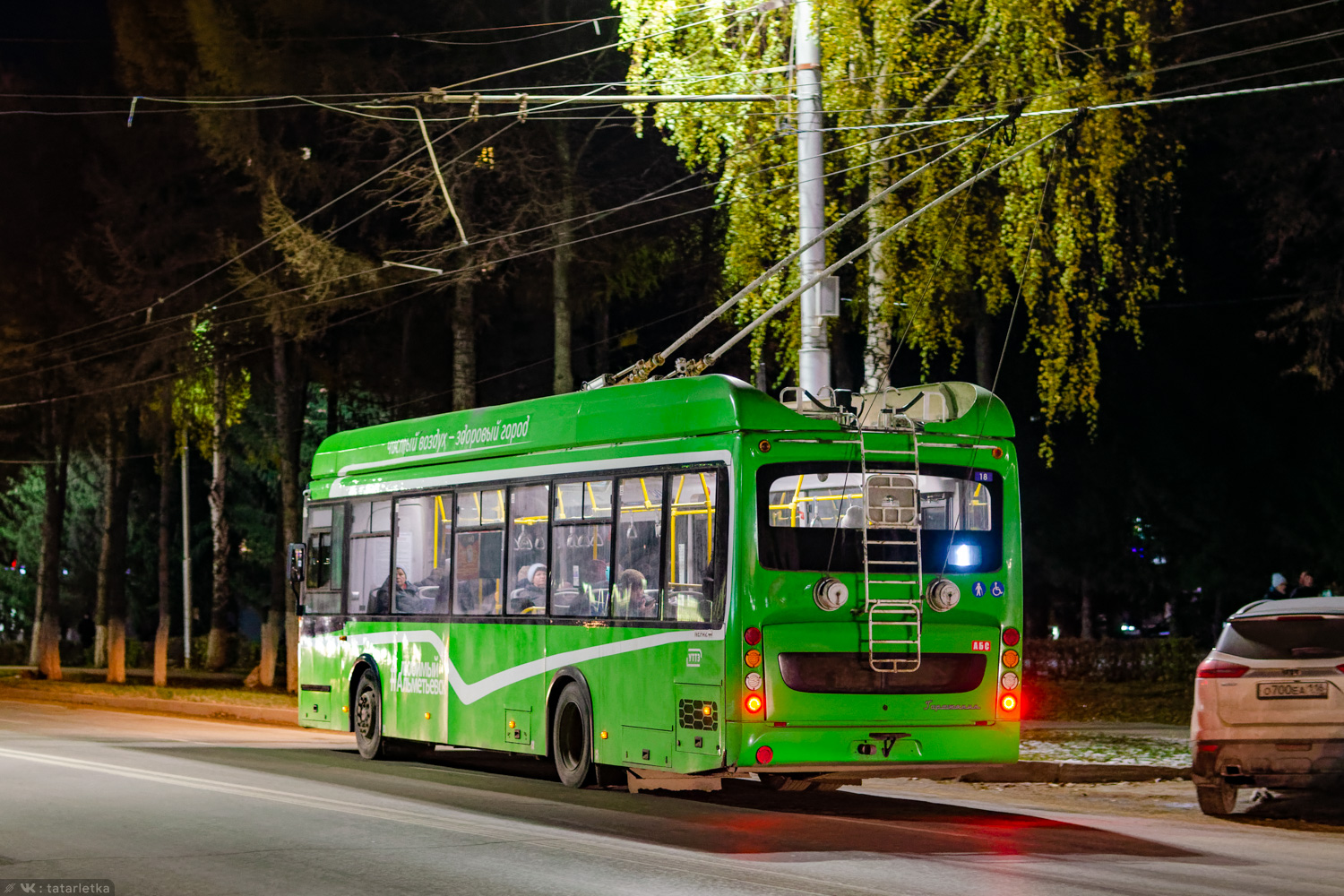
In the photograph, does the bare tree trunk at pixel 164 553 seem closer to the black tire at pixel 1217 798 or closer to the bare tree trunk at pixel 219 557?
the bare tree trunk at pixel 219 557

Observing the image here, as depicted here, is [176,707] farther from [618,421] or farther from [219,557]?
[618,421]

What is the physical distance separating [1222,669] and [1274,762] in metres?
0.76

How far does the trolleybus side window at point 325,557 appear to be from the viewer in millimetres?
20016

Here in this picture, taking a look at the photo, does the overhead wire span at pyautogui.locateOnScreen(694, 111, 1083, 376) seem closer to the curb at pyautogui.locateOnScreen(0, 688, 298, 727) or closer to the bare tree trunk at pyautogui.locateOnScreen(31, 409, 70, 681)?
the curb at pyautogui.locateOnScreen(0, 688, 298, 727)

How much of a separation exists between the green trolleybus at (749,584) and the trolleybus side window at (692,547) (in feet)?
0.06

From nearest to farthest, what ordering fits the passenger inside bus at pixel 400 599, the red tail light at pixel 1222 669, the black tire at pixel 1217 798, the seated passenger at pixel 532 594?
the red tail light at pixel 1222 669
the black tire at pixel 1217 798
the seated passenger at pixel 532 594
the passenger inside bus at pixel 400 599

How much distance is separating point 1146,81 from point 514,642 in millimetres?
10550

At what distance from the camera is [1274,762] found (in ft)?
42.3

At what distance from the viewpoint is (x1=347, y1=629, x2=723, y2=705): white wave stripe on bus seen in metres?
13.7

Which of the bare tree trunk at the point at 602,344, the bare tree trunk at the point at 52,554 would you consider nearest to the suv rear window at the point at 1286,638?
the bare tree trunk at the point at 602,344

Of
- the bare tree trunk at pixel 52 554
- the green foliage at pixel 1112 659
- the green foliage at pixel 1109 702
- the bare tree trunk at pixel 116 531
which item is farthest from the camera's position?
the bare tree trunk at pixel 52 554

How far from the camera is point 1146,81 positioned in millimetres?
21078

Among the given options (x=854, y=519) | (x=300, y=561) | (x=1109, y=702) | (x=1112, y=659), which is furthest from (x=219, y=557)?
(x=854, y=519)

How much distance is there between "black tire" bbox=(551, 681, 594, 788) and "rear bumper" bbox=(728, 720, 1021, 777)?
2.26 m
